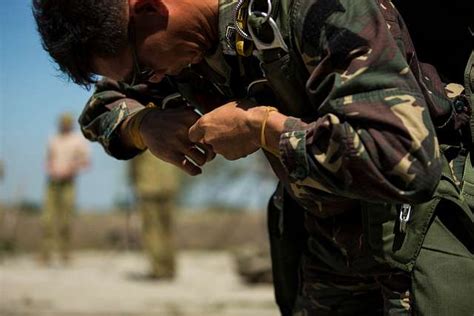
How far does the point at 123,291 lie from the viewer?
812cm

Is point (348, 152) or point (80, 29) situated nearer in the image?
point (348, 152)

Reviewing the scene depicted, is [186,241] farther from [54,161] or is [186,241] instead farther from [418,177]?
[418,177]

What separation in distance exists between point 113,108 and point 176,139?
1.52 ft

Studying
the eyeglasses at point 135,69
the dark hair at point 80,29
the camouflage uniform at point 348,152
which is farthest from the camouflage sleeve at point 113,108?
the dark hair at point 80,29

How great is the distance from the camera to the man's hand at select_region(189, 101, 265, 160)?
75.7 inches

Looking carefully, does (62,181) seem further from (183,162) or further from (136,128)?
(183,162)

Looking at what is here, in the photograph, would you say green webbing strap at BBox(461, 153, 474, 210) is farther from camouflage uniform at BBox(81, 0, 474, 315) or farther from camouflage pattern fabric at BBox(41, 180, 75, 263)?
camouflage pattern fabric at BBox(41, 180, 75, 263)

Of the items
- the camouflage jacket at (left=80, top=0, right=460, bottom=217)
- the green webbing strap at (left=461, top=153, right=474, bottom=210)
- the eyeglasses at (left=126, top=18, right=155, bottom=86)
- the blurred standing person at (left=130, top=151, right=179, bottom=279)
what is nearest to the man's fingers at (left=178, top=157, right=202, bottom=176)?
the eyeglasses at (left=126, top=18, right=155, bottom=86)

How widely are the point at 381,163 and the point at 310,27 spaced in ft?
1.07

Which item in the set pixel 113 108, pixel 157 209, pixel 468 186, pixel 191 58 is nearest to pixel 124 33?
pixel 191 58

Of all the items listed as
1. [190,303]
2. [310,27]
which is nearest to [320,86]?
[310,27]

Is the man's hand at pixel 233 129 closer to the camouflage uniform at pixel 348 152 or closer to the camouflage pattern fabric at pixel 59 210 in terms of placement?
the camouflage uniform at pixel 348 152

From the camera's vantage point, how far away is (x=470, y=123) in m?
2.11

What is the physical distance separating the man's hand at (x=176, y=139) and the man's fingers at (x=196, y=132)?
11cm
